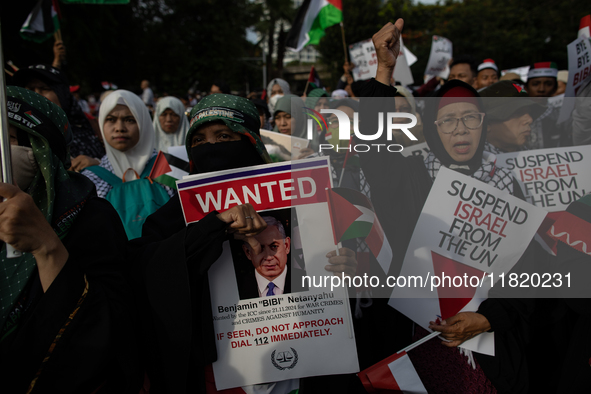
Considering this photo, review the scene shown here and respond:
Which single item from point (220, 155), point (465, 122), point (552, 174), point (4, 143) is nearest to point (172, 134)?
point (220, 155)

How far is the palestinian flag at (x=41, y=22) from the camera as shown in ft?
19.5

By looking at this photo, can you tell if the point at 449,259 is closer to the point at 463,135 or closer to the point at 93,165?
the point at 463,135

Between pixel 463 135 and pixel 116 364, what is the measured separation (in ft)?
6.07

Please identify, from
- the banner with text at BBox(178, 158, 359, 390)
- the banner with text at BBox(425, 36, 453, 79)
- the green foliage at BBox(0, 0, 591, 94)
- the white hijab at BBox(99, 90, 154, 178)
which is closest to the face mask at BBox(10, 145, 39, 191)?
the banner with text at BBox(178, 158, 359, 390)

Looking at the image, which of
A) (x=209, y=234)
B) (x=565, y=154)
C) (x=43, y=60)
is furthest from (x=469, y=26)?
(x=209, y=234)

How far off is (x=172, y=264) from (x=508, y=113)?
2684 millimetres

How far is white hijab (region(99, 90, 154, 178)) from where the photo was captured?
294 centimetres

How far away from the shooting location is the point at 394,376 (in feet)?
5.83

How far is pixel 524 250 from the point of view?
187cm

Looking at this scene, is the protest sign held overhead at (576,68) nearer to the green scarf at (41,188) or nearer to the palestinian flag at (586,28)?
the palestinian flag at (586,28)

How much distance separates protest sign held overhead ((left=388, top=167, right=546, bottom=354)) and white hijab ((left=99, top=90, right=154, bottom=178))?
2.04m

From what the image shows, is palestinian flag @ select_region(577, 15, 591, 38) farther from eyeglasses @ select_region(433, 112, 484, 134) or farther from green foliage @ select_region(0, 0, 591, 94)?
green foliage @ select_region(0, 0, 591, 94)

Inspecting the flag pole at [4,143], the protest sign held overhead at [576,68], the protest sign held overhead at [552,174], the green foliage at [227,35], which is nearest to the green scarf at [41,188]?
the flag pole at [4,143]

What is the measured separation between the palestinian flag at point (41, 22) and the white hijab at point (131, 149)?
4192mm
